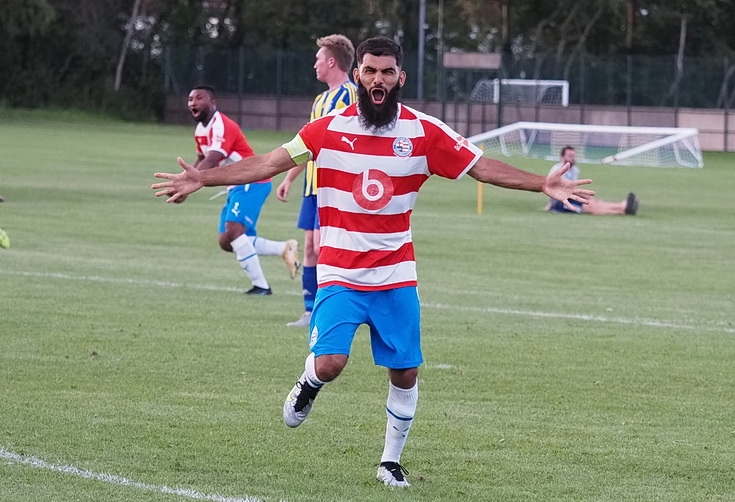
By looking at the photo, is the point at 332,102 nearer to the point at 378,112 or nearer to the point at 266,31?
the point at 378,112

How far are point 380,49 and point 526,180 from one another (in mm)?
902

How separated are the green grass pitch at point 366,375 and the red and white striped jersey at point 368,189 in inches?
39.5

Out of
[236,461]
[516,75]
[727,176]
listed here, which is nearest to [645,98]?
[516,75]

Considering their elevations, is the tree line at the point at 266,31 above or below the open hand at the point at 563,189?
above

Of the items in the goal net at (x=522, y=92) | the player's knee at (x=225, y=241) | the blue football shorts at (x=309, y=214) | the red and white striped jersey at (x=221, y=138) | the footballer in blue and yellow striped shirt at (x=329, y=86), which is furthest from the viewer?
the goal net at (x=522, y=92)

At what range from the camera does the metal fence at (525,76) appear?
2072 inches

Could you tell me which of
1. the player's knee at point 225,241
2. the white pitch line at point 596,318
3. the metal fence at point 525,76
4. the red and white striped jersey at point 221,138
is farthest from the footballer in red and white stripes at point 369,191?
the metal fence at point 525,76

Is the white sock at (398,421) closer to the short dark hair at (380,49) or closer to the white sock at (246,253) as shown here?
the short dark hair at (380,49)

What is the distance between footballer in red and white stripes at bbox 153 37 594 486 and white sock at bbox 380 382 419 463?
0.11 metres

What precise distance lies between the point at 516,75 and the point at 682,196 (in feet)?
85.4

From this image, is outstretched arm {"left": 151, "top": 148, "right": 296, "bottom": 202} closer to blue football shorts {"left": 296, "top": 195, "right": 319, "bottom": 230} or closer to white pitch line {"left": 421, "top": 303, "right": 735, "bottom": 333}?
blue football shorts {"left": 296, "top": 195, "right": 319, "bottom": 230}

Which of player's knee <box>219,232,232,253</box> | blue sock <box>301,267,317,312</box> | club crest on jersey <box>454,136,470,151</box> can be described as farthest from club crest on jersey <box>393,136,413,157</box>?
player's knee <box>219,232,232,253</box>

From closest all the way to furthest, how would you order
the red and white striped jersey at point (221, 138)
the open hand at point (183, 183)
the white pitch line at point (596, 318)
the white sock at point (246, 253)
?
the open hand at point (183, 183) < the white pitch line at point (596, 318) < the red and white striped jersey at point (221, 138) < the white sock at point (246, 253)

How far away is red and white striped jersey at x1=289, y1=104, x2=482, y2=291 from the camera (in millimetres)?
6023
